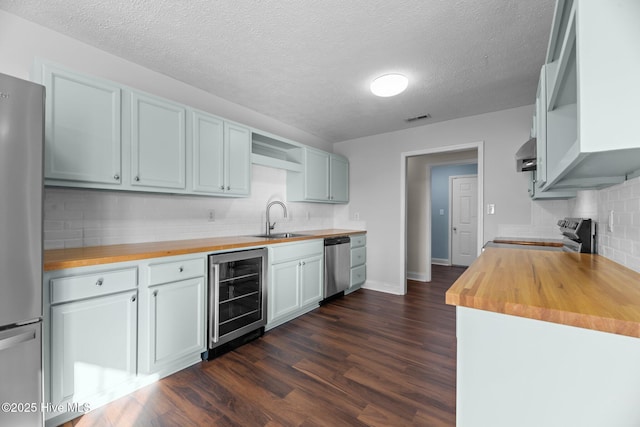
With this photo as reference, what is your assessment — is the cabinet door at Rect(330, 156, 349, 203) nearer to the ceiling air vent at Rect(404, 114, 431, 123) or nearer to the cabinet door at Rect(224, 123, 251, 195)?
the ceiling air vent at Rect(404, 114, 431, 123)

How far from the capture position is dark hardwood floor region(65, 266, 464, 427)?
62.6 inches

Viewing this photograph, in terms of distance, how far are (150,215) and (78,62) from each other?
48.9 inches

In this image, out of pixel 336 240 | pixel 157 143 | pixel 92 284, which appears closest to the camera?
pixel 92 284

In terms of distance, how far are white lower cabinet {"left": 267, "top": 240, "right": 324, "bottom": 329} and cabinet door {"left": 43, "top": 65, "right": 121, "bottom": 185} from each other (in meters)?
1.50

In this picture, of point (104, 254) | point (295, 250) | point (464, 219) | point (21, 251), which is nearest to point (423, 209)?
point (464, 219)

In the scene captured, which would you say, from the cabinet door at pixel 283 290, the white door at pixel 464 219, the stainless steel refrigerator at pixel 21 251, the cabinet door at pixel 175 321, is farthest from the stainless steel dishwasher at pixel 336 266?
the white door at pixel 464 219

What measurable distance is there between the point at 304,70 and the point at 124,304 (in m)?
2.25

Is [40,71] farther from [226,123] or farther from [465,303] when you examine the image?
[465,303]

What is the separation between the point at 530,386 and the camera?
0.84 m

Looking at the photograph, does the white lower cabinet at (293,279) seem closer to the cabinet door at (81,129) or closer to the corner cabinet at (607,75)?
the cabinet door at (81,129)

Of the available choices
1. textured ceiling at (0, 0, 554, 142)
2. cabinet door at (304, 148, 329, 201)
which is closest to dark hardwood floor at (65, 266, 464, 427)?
cabinet door at (304, 148, 329, 201)

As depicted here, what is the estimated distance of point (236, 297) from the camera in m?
2.40

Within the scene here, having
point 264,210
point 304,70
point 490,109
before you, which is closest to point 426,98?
point 490,109

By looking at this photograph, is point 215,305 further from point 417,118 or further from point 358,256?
point 417,118
